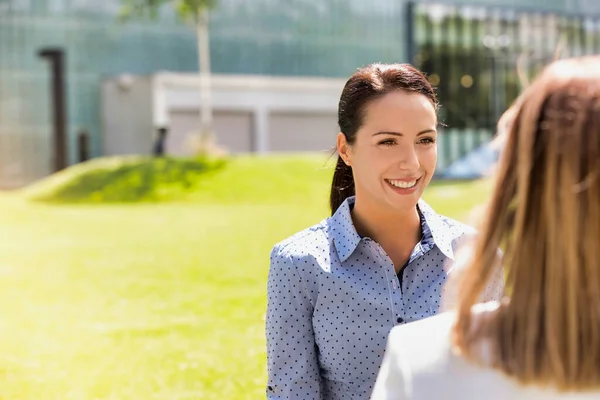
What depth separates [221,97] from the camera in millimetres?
43438

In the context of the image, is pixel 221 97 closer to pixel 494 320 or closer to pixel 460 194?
pixel 460 194

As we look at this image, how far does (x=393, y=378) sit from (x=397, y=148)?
1579mm

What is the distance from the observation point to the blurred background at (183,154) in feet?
26.1

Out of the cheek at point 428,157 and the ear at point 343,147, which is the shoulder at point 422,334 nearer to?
the cheek at point 428,157

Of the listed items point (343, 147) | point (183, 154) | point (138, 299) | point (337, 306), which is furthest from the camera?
point (183, 154)

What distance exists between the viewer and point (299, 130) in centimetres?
4559

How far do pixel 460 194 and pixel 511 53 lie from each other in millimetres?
26730

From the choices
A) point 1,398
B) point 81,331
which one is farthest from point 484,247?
point 81,331

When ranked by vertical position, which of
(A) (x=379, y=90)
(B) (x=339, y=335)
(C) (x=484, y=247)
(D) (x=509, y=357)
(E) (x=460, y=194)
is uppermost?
(A) (x=379, y=90)

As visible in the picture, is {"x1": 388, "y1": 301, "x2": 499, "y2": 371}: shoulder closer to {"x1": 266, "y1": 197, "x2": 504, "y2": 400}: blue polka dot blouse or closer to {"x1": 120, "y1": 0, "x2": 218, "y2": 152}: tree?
{"x1": 266, "y1": 197, "x2": 504, "y2": 400}: blue polka dot blouse

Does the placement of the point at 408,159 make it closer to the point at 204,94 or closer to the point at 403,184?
the point at 403,184

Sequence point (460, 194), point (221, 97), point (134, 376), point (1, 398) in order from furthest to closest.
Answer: point (221, 97)
point (460, 194)
point (134, 376)
point (1, 398)

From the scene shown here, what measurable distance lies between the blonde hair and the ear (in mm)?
1746

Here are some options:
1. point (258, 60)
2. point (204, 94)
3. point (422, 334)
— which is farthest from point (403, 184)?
point (258, 60)
